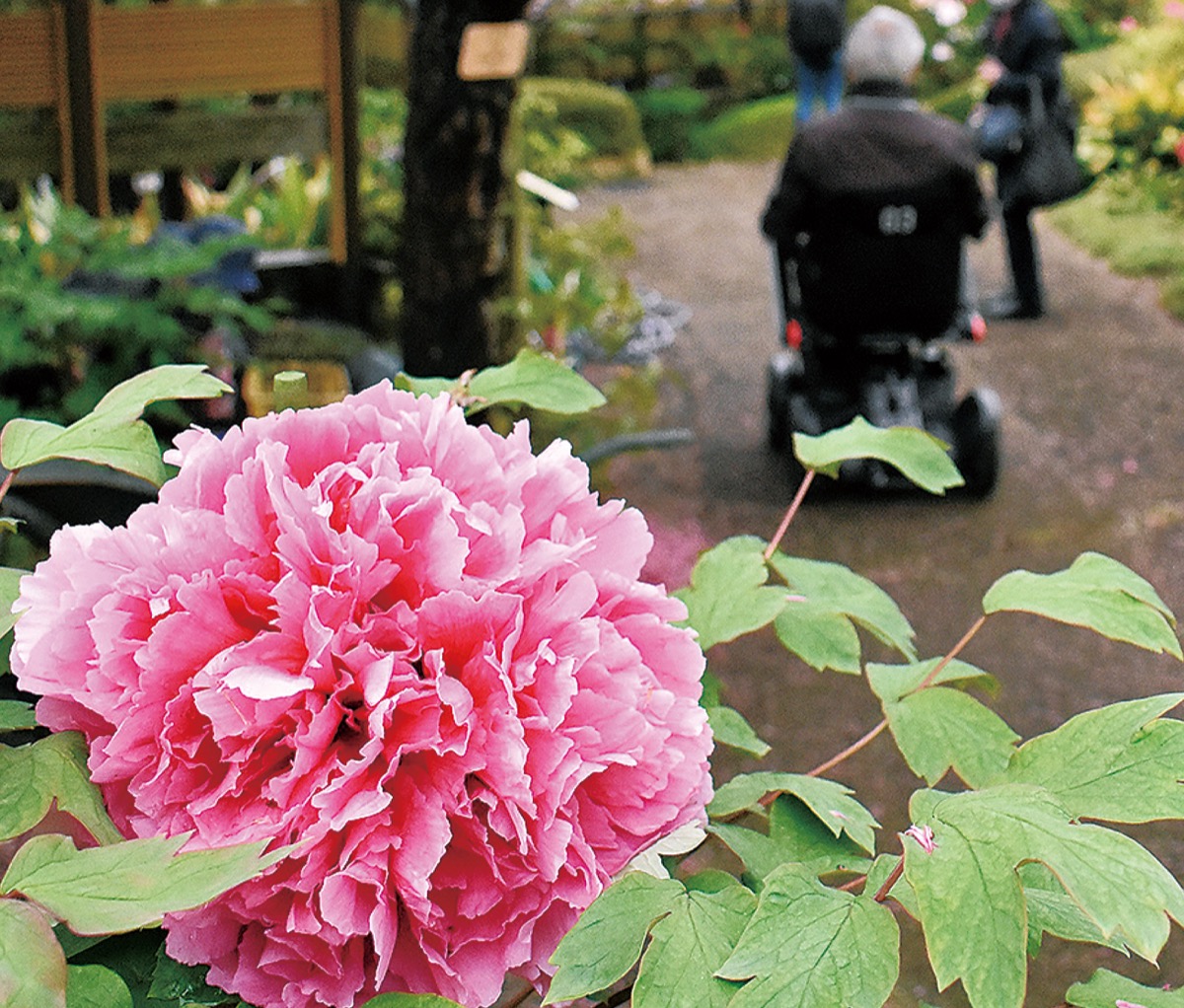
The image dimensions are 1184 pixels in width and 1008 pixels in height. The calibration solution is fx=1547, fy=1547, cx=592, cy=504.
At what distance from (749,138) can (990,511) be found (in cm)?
771

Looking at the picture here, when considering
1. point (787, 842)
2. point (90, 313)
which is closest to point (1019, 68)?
point (90, 313)

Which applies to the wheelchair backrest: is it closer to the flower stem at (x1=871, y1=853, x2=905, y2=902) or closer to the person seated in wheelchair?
the person seated in wheelchair

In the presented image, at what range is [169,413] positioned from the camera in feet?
11.4

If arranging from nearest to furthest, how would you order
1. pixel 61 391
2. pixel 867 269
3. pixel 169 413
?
1. pixel 169 413
2. pixel 61 391
3. pixel 867 269

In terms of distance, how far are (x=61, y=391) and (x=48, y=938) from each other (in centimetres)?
341

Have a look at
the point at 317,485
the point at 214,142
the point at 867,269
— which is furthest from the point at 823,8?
the point at 317,485

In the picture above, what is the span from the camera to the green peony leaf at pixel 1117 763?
0.68 m

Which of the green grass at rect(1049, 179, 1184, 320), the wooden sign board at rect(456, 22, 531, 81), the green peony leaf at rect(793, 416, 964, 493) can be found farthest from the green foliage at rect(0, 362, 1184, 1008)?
the green grass at rect(1049, 179, 1184, 320)

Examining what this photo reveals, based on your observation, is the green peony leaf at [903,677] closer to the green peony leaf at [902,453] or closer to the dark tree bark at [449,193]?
the green peony leaf at [902,453]

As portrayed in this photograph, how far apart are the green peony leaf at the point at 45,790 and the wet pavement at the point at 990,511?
262 centimetres

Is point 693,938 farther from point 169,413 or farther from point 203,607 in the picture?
point 169,413

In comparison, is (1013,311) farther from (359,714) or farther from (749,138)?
(359,714)

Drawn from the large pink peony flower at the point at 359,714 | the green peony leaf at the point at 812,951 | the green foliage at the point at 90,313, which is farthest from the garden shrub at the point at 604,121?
the green peony leaf at the point at 812,951

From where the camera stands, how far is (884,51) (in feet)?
16.9
